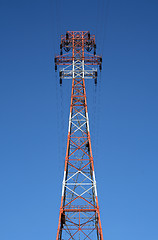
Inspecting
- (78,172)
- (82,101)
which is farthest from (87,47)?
(78,172)

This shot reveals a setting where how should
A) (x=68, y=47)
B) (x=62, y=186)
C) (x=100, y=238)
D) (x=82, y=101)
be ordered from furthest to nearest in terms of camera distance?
(x=68, y=47), (x=82, y=101), (x=62, y=186), (x=100, y=238)

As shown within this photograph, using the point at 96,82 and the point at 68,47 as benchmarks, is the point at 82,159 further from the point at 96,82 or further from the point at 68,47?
the point at 68,47

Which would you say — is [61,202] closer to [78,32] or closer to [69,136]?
[69,136]

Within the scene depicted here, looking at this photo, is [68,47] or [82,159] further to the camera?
[68,47]

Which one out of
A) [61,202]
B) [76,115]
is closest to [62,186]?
[61,202]

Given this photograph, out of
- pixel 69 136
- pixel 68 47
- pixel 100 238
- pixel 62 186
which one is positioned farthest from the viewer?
pixel 68 47

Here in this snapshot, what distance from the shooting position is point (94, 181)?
42.3m

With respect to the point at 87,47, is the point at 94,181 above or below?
below

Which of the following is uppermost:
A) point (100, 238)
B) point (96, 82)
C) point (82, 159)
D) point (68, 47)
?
point (68, 47)

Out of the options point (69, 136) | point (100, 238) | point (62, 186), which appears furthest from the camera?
point (69, 136)

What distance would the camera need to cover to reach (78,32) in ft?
181

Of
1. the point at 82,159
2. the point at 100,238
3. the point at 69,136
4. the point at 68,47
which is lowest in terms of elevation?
the point at 100,238

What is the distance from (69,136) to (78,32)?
1676cm

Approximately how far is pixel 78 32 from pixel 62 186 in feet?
75.2
